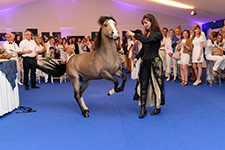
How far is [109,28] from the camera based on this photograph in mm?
3664

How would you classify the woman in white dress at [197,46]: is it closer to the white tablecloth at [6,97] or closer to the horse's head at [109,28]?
the horse's head at [109,28]

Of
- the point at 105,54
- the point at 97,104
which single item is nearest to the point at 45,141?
the point at 105,54

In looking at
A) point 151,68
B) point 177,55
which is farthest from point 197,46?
point 151,68

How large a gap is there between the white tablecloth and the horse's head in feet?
6.73

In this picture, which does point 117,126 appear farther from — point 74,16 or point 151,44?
point 74,16

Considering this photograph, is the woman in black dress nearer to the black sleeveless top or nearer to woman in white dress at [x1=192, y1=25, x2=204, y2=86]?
the black sleeveless top

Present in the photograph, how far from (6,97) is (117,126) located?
2.25m

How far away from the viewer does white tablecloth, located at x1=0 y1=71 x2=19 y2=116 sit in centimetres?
412

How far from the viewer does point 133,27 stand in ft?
50.9

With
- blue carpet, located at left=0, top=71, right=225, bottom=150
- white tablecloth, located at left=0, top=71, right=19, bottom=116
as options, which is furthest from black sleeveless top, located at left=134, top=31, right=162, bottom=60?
white tablecloth, located at left=0, top=71, right=19, bottom=116

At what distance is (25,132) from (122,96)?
2758 mm

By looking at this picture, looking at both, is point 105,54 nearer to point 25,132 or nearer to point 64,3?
point 25,132

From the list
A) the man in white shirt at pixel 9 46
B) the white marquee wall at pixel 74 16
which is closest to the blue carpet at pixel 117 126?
the man in white shirt at pixel 9 46

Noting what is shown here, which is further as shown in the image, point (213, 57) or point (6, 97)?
point (213, 57)
